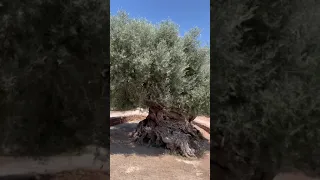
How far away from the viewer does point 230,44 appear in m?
1.60

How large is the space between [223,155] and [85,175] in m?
1.02

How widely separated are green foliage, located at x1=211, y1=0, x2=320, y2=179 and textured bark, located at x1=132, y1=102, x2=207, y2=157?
7142 millimetres

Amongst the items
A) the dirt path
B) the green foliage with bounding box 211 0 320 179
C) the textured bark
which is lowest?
the textured bark

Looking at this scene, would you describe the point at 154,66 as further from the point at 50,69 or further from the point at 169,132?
the point at 50,69

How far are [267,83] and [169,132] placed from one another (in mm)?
8006

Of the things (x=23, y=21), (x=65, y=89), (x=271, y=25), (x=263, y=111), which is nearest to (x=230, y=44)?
(x=271, y=25)

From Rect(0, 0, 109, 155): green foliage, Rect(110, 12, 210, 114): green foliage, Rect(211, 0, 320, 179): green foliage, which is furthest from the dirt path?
Rect(110, 12, 210, 114): green foliage

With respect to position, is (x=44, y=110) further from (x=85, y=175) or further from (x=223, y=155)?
(x=223, y=155)

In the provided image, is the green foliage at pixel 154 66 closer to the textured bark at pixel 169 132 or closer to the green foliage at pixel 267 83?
the textured bark at pixel 169 132

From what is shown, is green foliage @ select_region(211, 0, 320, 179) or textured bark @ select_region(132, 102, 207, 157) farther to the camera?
textured bark @ select_region(132, 102, 207, 157)

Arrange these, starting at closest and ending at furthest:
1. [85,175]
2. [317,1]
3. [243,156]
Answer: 1. [317,1]
2. [243,156]
3. [85,175]

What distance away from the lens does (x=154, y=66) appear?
7754 millimetres

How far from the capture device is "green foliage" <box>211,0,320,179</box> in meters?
1.47

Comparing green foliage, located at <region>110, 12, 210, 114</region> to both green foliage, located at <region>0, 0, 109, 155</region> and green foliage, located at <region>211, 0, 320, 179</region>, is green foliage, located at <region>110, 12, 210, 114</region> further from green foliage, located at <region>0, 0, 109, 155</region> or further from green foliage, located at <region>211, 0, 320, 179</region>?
green foliage, located at <region>211, 0, 320, 179</region>
